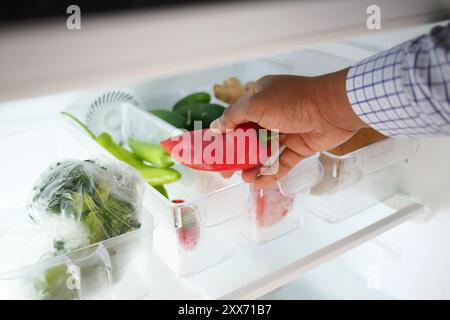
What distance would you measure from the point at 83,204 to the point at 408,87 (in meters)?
0.44

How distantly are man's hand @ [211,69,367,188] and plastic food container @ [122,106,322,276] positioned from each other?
4.3 inches

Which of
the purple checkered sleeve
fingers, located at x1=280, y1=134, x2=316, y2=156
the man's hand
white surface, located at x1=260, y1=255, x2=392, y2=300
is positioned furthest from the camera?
white surface, located at x1=260, y1=255, x2=392, y2=300

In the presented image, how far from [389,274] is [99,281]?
67cm

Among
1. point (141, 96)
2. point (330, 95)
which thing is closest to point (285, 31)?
point (330, 95)

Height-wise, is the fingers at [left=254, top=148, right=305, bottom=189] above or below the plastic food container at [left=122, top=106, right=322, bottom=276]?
above

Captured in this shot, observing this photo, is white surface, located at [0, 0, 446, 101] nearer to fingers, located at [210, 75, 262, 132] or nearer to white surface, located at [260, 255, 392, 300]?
fingers, located at [210, 75, 262, 132]

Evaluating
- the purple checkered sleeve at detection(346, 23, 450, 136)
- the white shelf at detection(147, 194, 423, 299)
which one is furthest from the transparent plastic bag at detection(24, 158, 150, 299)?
the purple checkered sleeve at detection(346, 23, 450, 136)

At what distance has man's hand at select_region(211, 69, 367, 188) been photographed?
665 millimetres

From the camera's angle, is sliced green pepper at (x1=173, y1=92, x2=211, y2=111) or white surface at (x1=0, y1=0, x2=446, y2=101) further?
sliced green pepper at (x1=173, y1=92, x2=211, y2=111)

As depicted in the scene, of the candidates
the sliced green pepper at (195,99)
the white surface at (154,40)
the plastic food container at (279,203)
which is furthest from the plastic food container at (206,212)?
the white surface at (154,40)

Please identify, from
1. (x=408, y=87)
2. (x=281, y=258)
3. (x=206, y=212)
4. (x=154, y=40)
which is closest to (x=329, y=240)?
(x=281, y=258)

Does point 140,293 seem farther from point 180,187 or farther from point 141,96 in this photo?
point 141,96

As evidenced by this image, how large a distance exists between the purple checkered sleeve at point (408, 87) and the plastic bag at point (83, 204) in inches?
13.5

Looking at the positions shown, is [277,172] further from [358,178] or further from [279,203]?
[358,178]
